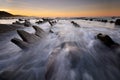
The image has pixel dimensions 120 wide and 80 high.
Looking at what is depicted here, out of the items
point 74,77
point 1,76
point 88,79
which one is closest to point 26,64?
point 1,76

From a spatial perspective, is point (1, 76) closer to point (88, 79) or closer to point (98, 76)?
point (88, 79)

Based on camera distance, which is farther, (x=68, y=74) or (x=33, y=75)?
(x=33, y=75)

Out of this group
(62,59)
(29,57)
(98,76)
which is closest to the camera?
(98,76)

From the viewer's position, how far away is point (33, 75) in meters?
3.65

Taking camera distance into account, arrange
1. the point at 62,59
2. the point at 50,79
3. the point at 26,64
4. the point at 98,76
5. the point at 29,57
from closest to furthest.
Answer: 1. the point at 50,79
2. the point at 98,76
3. the point at 62,59
4. the point at 26,64
5. the point at 29,57

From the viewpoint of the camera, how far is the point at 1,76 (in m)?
3.31

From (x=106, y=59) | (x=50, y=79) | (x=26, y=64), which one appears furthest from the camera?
(x=106, y=59)

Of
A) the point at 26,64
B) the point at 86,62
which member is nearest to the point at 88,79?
the point at 86,62

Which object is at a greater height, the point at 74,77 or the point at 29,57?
the point at 74,77

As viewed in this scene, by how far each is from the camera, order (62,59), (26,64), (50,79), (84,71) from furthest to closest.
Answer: (26,64)
(62,59)
(84,71)
(50,79)

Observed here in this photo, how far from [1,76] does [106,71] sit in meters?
2.89

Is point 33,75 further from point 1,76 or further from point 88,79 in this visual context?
point 88,79

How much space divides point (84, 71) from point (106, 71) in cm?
65

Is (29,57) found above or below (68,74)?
below
